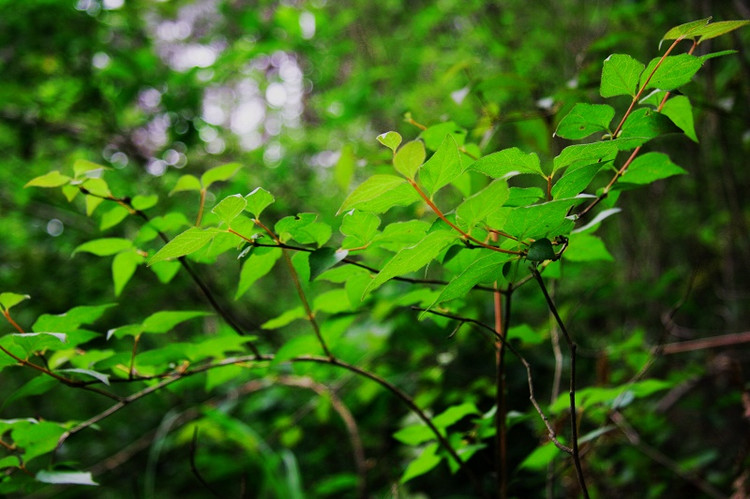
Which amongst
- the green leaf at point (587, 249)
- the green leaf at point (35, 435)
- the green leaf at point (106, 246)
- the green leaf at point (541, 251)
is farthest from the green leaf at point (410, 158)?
the green leaf at point (35, 435)

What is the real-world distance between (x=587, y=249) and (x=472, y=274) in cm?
31

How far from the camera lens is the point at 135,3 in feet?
7.32

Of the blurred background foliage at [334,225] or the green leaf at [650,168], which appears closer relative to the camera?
the green leaf at [650,168]

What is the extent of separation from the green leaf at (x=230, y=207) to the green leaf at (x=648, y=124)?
382 millimetres

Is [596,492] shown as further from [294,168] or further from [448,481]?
[294,168]

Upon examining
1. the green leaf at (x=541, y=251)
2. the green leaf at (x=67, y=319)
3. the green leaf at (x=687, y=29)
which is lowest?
the green leaf at (x=67, y=319)

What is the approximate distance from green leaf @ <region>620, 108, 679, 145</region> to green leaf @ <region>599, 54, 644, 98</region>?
1.0 inches

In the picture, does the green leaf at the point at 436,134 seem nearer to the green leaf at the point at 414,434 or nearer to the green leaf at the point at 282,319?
the green leaf at the point at 282,319

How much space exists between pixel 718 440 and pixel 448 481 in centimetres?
134

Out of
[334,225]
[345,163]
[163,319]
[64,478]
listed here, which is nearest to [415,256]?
[163,319]

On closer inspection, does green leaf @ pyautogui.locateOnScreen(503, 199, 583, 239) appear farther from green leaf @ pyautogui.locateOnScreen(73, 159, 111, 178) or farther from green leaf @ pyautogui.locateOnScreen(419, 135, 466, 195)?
green leaf @ pyautogui.locateOnScreen(73, 159, 111, 178)

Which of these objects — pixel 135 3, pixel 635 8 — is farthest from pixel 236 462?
pixel 635 8

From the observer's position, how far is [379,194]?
0.46 metres

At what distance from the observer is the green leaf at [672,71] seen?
466 mm
